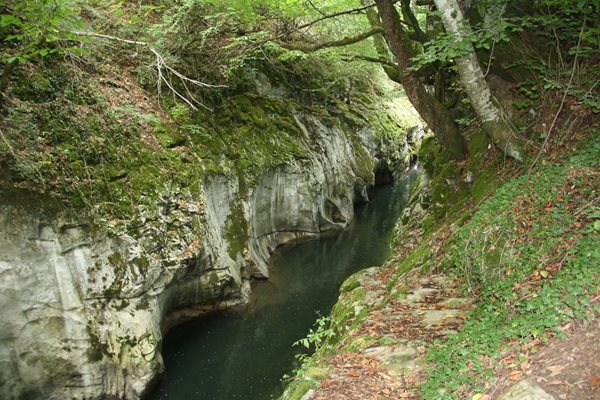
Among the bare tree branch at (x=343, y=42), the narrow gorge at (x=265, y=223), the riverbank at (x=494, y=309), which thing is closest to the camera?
the riverbank at (x=494, y=309)

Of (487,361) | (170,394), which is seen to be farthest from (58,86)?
(487,361)

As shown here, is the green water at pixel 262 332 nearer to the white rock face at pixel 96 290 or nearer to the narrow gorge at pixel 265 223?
the narrow gorge at pixel 265 223

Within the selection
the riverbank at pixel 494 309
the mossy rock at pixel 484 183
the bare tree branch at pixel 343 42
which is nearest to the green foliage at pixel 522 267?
the riverbank at pixel 494 309

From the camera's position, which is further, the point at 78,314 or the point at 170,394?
the point at 170,394

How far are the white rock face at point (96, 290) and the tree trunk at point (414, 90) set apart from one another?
20.3 feet

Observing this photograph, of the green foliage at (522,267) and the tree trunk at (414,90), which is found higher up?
the tree trunk at (414,90)

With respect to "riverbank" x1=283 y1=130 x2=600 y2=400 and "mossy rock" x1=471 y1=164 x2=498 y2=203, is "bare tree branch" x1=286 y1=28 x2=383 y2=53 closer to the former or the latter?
"mossy rock" x1=471 y1=164 x2=498 y2=203

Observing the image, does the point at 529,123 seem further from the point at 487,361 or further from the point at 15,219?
the point at 15,219

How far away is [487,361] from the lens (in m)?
4.03

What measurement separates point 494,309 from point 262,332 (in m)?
Result: 7.65

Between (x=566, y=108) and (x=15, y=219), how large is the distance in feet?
33.4

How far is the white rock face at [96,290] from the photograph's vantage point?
773 cm

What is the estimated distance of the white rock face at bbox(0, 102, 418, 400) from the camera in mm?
7734

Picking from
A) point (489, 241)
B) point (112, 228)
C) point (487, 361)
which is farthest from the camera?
point (112, 228)
